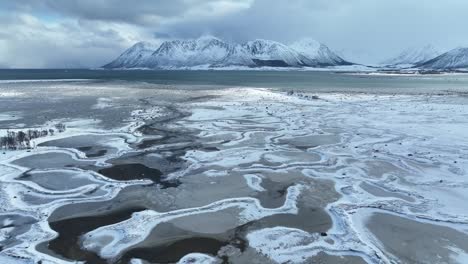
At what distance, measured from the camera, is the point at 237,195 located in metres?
17.9

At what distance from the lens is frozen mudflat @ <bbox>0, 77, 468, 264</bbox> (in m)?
12.9

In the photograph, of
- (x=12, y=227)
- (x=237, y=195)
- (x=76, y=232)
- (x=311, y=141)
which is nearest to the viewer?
(x=76, y=232)

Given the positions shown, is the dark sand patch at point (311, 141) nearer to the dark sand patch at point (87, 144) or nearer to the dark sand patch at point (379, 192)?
the dark sand patch at point (379, 192)

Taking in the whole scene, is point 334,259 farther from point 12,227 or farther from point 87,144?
point 87,144

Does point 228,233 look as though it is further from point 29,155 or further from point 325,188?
point 29,155

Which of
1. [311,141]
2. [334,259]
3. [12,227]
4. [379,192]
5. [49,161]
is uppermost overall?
[311,141]

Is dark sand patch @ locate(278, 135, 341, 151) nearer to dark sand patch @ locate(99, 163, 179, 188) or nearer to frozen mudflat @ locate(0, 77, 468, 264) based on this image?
frozen mudflat @ locate(0, 77, 468, 264)

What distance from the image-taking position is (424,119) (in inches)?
1528

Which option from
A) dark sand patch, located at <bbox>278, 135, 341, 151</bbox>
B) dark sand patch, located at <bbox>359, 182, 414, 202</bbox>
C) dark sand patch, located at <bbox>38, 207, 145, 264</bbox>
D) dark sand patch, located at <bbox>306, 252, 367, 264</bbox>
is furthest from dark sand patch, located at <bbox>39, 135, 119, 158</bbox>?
dark sand patch, located at <bbox>306, 252, 367, 264</bbox>

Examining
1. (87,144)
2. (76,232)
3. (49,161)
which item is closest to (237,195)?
(76,232)

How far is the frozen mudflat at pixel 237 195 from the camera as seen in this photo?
509 inches

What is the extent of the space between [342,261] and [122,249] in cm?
702

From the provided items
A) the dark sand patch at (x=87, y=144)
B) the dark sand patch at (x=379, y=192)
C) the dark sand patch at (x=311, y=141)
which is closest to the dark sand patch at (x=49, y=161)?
the dark sand patch at (x=87, y=144)

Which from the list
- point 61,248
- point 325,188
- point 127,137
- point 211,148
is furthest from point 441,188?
point 127,137
